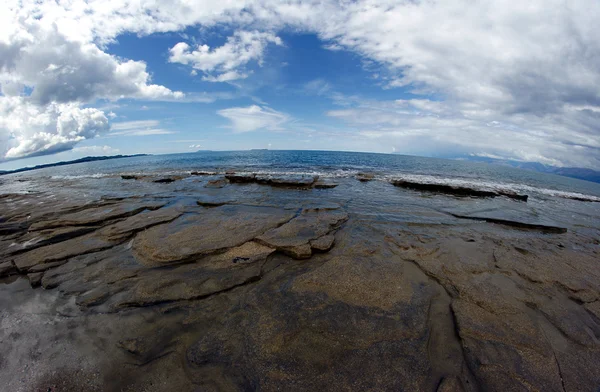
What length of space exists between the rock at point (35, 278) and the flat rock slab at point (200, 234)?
2.27 metres

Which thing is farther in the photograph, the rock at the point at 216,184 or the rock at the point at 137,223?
the rock at the point at 216,184

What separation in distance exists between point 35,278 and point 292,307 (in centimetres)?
741

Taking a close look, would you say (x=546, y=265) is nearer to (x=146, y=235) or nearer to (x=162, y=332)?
(x=162, y=332)

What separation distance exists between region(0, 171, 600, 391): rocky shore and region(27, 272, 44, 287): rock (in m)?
0.03

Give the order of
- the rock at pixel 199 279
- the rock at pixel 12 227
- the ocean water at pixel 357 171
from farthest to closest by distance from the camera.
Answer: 1. the ocean water at pixel 357 171
2. the rock at pixel 12 227
3. the rock at pixel 199 279

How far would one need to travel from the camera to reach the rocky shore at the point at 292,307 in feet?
12.4

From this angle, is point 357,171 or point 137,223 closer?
point 137,223

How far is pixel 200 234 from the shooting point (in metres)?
9.33

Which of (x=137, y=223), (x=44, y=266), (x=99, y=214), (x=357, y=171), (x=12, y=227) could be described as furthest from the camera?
(x=357, y=171)

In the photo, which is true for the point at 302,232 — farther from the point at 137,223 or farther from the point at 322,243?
the point at 137,223

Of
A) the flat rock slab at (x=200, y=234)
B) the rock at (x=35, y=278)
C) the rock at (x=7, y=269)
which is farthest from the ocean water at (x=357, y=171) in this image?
the rock at (x=7, y=269)

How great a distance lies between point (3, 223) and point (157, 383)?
14.3 meters

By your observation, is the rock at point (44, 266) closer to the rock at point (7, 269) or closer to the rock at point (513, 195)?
the rock at point (7, 269)

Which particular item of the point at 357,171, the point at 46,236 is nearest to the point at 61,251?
the point at 46,236
